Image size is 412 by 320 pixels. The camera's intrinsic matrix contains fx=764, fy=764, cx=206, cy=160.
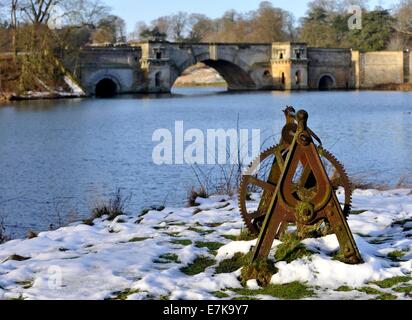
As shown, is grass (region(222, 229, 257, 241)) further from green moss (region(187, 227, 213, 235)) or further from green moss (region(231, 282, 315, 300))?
green moss (region(231, 282, 315, 300))

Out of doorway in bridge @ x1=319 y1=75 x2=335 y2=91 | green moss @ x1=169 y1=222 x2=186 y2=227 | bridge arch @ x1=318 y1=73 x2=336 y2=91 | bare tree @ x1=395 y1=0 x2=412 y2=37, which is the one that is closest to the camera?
green moss @ x1=169 y1=222 x2=186 y2=227

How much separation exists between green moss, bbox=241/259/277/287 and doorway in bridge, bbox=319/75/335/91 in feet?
207

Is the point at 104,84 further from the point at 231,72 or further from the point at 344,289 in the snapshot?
the point at 344,289

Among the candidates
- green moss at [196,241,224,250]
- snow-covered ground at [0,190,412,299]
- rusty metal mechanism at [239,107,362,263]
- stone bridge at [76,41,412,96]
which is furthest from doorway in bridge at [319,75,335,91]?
rusty metal mechanism at [239,107,362,263]

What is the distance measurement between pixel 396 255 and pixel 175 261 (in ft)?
5.91

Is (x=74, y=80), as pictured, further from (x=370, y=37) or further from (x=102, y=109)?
(x=370, y=37)

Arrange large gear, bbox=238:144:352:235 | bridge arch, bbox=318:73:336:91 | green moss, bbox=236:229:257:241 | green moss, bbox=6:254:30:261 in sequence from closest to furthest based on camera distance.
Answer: large gear, bbox=238:144:352:235 < green moss, bbox=6:254:30:261 < green moss, bbox=236:229:257:241 < bridge arch, bbox=318:73:336:91

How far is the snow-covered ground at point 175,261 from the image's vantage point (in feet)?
17.9

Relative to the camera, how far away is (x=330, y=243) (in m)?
6.24

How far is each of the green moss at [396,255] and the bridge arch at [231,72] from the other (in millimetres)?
53737

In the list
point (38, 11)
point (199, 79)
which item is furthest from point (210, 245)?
point (199, 79)

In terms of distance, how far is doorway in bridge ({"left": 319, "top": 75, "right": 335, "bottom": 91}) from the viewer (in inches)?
2667

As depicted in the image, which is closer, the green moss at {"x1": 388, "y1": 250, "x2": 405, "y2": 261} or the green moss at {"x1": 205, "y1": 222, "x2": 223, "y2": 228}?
the green moss at {"x1": 388, "y1": 250, "x2": 405, "y2": 261}
